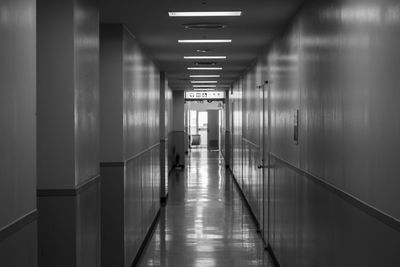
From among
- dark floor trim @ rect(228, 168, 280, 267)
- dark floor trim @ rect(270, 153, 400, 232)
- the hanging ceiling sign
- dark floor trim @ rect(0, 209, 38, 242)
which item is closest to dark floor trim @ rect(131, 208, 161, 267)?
dark floor trim @ rect(228, 168, 280, 267)

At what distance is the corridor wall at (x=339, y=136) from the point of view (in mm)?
2979

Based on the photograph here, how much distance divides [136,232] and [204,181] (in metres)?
9.72

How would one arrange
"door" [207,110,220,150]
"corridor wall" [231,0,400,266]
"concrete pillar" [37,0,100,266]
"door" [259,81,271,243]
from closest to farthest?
1. "corridor wall" [231,0,400,266]
2. "concrete pillar" [37,0,100,266]
3. "door" [259,81,271,243]
4. "door" [207,110,220,150]

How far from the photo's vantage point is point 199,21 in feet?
22.5

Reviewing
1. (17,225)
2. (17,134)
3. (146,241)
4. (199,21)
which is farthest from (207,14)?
(146,241)

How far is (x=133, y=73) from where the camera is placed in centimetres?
791

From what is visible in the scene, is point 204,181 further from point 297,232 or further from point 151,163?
point 297,232

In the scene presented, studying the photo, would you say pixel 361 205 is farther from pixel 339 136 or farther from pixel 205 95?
pixel 205 95

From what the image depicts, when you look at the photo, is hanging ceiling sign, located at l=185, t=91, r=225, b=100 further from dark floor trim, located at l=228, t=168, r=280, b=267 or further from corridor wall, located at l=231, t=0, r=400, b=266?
corridor wall, located at l=231, t=0, r=400, b=266

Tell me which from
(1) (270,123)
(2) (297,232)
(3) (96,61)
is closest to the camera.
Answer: (3) (96,61)

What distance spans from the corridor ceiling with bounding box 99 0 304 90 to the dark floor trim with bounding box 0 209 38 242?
3020 millimetres

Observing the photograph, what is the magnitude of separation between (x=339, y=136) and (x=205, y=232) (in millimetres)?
6156

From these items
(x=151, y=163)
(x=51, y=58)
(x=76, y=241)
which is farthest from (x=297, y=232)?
(x=151, y=163)

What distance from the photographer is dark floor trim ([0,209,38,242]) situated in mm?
2779
